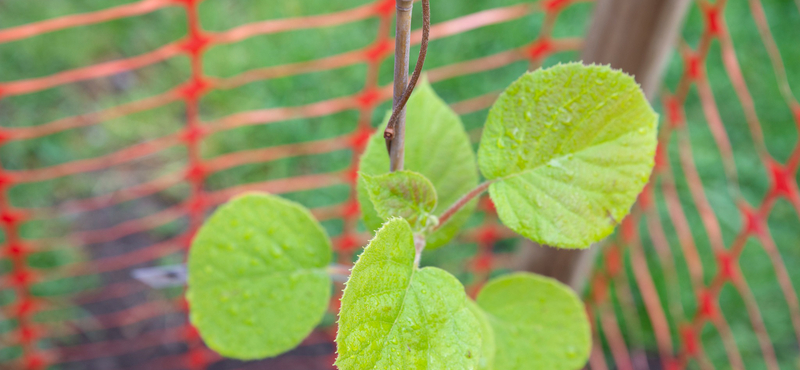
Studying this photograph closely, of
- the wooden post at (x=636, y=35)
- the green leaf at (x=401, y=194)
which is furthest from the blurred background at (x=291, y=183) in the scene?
the green leaf at (x=401, y=194)

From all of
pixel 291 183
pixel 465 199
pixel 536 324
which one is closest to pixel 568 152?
pixel 465 199

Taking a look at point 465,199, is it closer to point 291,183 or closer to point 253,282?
point 253,282

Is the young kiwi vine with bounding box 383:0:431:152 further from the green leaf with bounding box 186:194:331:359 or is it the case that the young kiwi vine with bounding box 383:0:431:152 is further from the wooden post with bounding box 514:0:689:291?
the wooden post with bounding box 514:0:689:291

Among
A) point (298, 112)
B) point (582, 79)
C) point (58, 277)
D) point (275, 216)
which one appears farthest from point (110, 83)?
point (582, 79)

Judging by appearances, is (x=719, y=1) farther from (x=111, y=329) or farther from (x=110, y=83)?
(x=110, y=83)

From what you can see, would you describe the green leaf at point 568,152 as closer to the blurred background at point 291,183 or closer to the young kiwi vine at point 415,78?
the young kiwi vine at point 415,78

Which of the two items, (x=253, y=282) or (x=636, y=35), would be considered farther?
(x=636, y=35)
